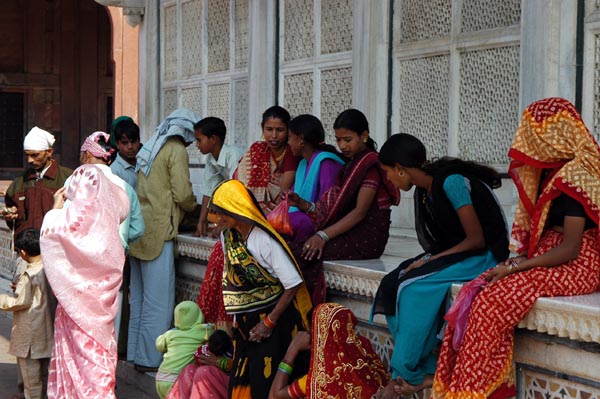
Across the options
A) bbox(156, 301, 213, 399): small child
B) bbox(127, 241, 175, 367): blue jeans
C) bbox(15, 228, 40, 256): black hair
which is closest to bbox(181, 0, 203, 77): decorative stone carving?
bbox(127, 241, 175, 367): blue jeans

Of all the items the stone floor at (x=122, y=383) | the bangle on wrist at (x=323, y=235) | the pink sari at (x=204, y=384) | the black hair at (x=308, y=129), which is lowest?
the stone floor at (x=122, y=383)

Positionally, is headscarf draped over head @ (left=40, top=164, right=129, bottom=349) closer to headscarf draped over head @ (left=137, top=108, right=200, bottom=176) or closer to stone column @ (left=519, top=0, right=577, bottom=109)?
headscarf draped over head @ (left=137, top=108, right=200, bottom=176)

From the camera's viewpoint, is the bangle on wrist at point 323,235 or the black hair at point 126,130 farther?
the black hair at point 126,130

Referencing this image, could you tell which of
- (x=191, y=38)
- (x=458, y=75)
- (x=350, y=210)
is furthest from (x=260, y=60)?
(x=350, y=210)

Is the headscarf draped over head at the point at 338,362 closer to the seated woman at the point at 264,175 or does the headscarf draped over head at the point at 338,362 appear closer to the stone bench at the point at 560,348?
→ the stone bench at the point at 560,348

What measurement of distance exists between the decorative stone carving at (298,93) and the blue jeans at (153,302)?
1.47 m

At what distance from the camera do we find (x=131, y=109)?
11.0 m

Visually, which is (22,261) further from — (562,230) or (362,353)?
(562,230)

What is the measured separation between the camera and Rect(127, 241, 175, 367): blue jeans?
7285mm

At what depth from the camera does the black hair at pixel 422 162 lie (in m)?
4.57

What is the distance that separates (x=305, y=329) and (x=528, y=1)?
84.6 inches

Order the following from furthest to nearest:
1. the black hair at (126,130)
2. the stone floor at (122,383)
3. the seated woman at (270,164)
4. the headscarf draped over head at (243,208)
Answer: the black hair at (126,130), the stone floor at (122,383), the seated woman at (270,164), the headscarf draped over head at (243,208)

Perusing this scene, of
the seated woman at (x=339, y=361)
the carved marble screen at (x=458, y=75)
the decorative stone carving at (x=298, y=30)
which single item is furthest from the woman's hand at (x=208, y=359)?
the decorative stone carving at (x=298, y=30)

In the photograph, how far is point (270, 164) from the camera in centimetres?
654
